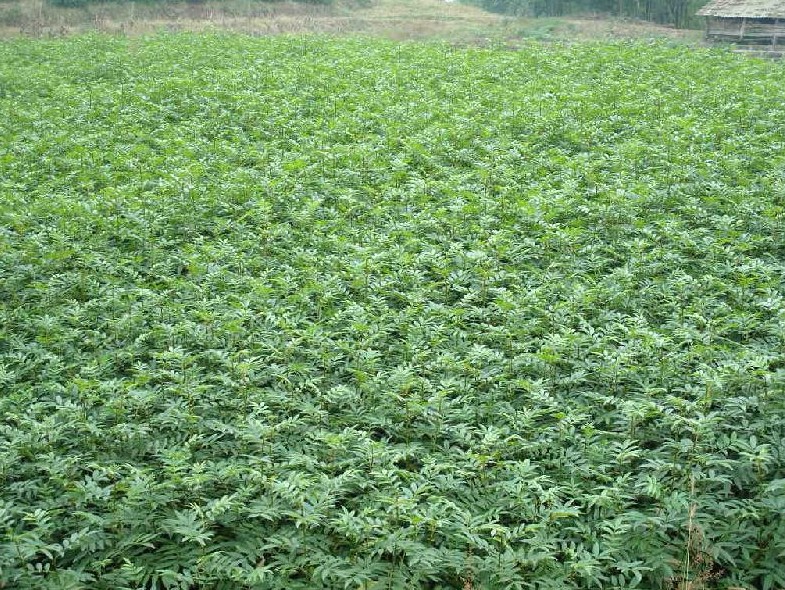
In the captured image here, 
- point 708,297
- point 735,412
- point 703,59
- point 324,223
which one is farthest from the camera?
point 703,59

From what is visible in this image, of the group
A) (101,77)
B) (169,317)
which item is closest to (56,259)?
(169,317)

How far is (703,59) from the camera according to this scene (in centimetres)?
1873

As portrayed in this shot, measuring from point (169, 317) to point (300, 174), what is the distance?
14.3 ft

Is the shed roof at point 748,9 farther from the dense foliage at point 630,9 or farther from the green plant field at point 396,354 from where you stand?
the green plant field at point 396,354

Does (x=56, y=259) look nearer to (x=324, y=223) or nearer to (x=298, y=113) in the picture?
(x=324, y=223)

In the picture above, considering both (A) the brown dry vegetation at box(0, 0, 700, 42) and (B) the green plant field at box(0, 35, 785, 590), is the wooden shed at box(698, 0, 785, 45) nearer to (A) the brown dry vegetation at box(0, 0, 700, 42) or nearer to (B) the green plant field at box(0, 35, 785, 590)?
(A) the brown dry vegetation at box(0, 0, 700, 42)

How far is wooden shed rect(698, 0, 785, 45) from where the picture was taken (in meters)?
25.2

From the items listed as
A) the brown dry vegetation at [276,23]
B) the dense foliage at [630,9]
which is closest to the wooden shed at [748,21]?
the brown dry vegetation at [276,23]

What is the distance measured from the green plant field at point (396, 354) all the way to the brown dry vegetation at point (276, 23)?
1737cm

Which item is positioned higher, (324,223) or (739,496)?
(324,223)

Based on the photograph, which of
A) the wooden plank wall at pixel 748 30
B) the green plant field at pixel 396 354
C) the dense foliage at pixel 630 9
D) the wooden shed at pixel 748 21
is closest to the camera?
the green plant field at pixel 396 354

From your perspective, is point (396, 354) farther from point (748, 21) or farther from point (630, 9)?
point (630, 9)

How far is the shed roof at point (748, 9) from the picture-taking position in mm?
25031

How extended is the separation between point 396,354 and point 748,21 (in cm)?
2494
